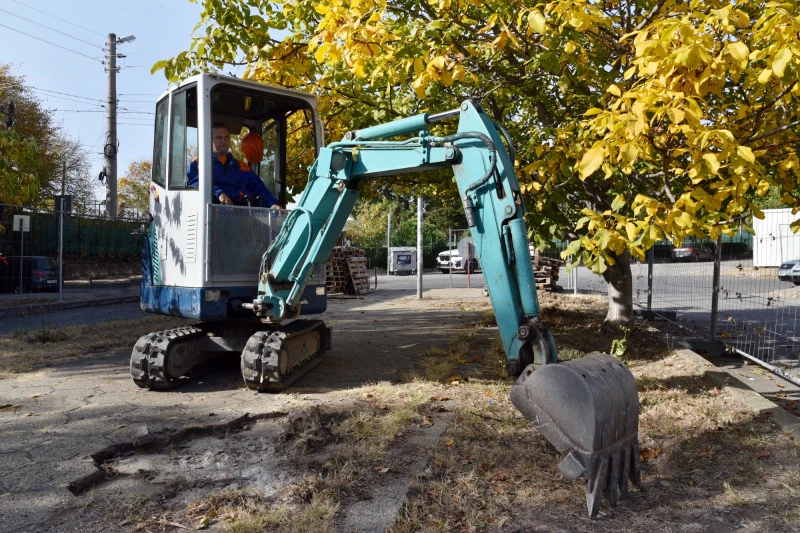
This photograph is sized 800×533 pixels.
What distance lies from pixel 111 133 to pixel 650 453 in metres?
21.3

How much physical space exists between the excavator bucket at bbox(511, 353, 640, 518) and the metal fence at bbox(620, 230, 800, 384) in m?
4.37

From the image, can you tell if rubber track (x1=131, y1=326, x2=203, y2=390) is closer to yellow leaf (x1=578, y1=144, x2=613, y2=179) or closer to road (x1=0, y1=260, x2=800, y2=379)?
yellow leaf (x1=578, y1=144, x2=613, y2=179)

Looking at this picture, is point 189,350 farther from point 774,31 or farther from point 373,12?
point 774,31

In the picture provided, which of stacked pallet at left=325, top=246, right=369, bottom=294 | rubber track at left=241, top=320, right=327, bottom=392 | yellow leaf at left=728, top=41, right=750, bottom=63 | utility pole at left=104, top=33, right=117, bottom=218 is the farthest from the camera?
utility pole at left=104, top=33, right=117, bottom=218

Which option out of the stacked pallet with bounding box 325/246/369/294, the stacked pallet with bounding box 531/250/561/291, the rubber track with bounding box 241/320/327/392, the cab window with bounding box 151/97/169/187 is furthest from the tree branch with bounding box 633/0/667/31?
the stacked pallet with bounding box 325/246/369/294

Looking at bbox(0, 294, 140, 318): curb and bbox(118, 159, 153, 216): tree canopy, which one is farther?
bbox(118, 159, 153, 216): tree canopy

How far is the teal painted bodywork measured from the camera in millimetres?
4082

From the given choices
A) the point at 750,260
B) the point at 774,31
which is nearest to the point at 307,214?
the point at 774,31

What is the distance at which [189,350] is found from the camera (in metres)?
6.20

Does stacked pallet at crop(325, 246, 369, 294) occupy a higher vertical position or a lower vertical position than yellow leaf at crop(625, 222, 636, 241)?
lower

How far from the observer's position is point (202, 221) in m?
5.86

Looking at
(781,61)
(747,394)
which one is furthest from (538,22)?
(747,394)

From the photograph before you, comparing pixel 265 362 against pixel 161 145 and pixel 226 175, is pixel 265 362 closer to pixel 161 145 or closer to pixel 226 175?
pixel 226 175

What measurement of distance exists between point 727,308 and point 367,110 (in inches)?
224
